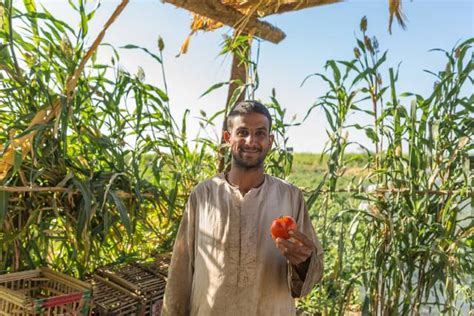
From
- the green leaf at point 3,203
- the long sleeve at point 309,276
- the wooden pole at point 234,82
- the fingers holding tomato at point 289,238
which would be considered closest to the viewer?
the fingers holding tomato at point 289,238

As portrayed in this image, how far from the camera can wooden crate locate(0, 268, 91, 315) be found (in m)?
1.31

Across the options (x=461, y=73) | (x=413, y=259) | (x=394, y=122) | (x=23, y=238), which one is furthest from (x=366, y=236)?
(x=23, y=238)

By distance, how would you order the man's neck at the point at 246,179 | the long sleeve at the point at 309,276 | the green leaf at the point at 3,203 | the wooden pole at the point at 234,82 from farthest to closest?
the wooden pole at the point at 234,82 → the green leaf at the point at 3,203 → the man's neck at the point at 246,179 → the long sleeve at the point at 309,276

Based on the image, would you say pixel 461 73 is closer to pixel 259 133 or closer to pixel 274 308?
pixel 259 133

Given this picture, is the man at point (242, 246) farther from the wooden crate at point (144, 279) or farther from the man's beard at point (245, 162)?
the wooden crate at point (144, 279)

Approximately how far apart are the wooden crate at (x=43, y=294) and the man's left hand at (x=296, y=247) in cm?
65

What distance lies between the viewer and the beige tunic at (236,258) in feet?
4.00

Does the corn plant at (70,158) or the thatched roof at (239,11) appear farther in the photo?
the thatched roof at (239,11)

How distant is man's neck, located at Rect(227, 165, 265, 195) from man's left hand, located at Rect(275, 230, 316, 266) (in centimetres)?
24

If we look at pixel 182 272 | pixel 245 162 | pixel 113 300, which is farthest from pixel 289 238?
pixel 113 300

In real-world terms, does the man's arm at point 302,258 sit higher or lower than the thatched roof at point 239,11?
lower

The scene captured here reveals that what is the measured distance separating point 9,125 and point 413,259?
1549 mm

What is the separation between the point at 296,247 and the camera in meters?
1.12

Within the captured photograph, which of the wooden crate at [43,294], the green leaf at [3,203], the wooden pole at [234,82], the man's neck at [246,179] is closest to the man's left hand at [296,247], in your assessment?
the man's neck at [246,179]
